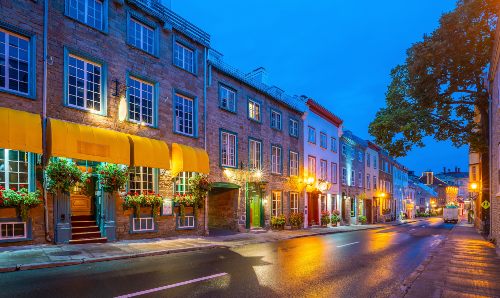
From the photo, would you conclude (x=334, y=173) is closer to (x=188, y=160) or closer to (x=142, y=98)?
(x=188, y=160)

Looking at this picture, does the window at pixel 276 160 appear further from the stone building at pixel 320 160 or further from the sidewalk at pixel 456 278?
the sidewalk at pixel 456 278

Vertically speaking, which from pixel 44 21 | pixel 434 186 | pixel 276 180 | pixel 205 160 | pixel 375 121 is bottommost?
pixel 434 186

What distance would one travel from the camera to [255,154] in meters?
22.2

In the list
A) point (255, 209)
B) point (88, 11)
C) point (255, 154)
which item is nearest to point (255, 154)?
point (255, 154)

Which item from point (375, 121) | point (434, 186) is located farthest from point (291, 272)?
point (434, 186)

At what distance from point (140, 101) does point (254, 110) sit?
30.0ft

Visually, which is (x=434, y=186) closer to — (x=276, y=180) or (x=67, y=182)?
(x=276, y=180)

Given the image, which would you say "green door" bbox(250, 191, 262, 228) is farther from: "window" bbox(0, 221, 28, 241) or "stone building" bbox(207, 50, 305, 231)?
"window" bbox(0, 221, 28, 241)

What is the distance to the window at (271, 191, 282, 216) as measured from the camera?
2356 cm

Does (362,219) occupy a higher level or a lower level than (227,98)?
lower

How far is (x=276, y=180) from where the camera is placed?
23.9 metres

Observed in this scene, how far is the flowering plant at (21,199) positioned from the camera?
10.2 meters

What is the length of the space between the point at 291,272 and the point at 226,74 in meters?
14.0

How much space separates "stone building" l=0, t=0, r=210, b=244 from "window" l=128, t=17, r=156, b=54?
0.05 metres
